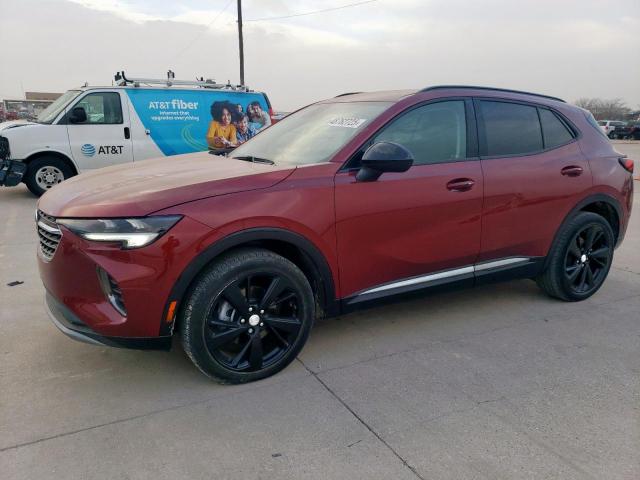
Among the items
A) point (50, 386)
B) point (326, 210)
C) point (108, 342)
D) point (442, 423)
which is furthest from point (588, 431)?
point (50, 386)

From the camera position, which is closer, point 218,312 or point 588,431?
point 588,431

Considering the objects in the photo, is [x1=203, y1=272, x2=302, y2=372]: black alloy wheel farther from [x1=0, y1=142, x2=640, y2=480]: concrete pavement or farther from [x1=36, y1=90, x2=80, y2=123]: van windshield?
[x1=36, y1=90, x2=80, y2=123]: van windshield

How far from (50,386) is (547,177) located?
362 centimetres

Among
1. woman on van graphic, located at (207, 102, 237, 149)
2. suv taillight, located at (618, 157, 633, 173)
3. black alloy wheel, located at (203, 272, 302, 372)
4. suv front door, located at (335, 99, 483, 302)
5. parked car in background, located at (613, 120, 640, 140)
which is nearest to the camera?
black alloy wheel, located at (203, 272, 302, 372)

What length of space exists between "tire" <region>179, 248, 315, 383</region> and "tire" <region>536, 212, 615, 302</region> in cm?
224

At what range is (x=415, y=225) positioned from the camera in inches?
131

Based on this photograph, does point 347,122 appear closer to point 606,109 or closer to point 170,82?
point 170,82

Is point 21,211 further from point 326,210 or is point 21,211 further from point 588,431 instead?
point 588,431

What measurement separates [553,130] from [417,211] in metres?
1.62

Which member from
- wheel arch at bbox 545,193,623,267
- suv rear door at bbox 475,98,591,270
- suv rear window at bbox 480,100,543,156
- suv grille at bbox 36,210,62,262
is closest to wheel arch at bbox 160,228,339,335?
suv grille at bbox 36,210,62,262

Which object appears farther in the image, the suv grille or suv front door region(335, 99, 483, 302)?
suv front door region(335, 99, 483, 302)

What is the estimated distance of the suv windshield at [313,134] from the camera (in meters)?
3.30

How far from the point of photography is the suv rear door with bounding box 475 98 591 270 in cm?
369

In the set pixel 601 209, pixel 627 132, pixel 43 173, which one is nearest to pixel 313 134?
pixel 601 209
